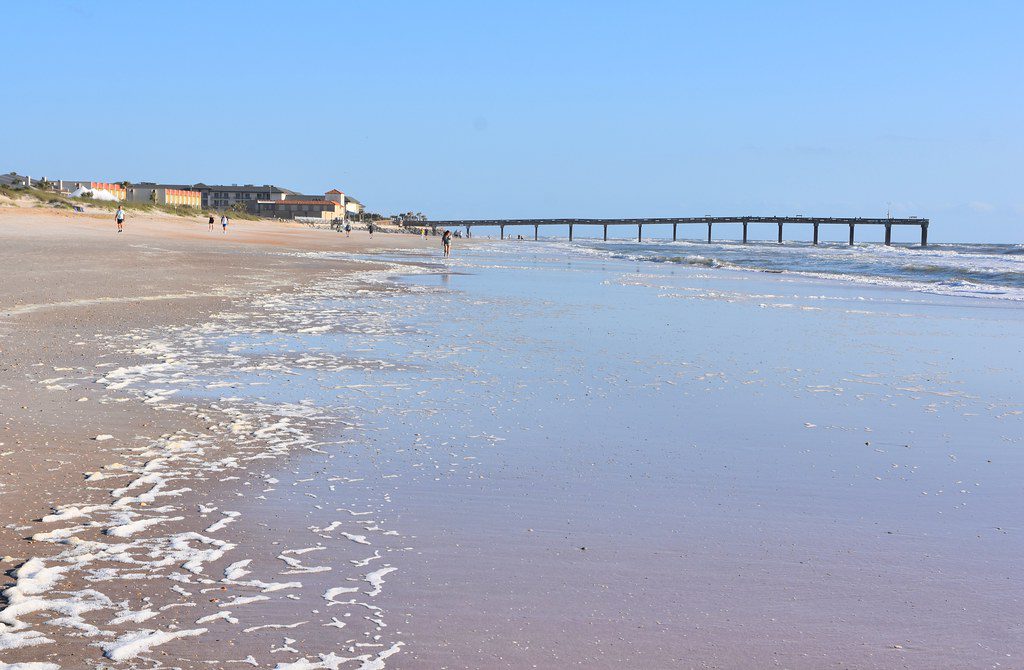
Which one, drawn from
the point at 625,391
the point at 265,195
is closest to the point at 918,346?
the point at 625,391

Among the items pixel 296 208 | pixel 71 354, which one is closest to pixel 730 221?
pixel 296 208

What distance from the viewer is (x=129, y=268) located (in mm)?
21547

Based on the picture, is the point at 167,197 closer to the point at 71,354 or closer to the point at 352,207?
the point at 352,207

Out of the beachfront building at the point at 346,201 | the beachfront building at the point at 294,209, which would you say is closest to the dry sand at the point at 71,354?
the beachfront building at the point at 294,209

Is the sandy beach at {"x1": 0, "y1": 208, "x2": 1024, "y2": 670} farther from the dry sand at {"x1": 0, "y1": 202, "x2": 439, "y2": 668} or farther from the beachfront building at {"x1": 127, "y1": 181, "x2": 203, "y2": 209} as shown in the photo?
the beachfront building at {"x1": 127, "y1": 181, "x2": 203, "y2": 209}

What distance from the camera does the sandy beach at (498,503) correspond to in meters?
3.27

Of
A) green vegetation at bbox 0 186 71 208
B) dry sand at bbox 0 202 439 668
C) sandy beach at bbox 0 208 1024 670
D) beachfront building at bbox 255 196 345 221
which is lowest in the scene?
sandy beach at bbox 0 208 1024 670

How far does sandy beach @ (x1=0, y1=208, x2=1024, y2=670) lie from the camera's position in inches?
129

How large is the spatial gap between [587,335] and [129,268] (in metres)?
13.6

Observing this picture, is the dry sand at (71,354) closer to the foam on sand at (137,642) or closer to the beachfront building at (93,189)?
the foam on sand at (137,642)

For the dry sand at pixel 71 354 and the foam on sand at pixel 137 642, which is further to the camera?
the dry sand at pixel 71 354

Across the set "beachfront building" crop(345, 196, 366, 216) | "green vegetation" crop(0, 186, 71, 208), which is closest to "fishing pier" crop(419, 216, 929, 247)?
"beachfront building" crop(345, 196, 366, 216)

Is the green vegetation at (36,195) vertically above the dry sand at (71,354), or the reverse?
the green vegetation at (36,195)

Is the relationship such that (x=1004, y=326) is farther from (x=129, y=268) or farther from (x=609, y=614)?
(x=129, y=268)
